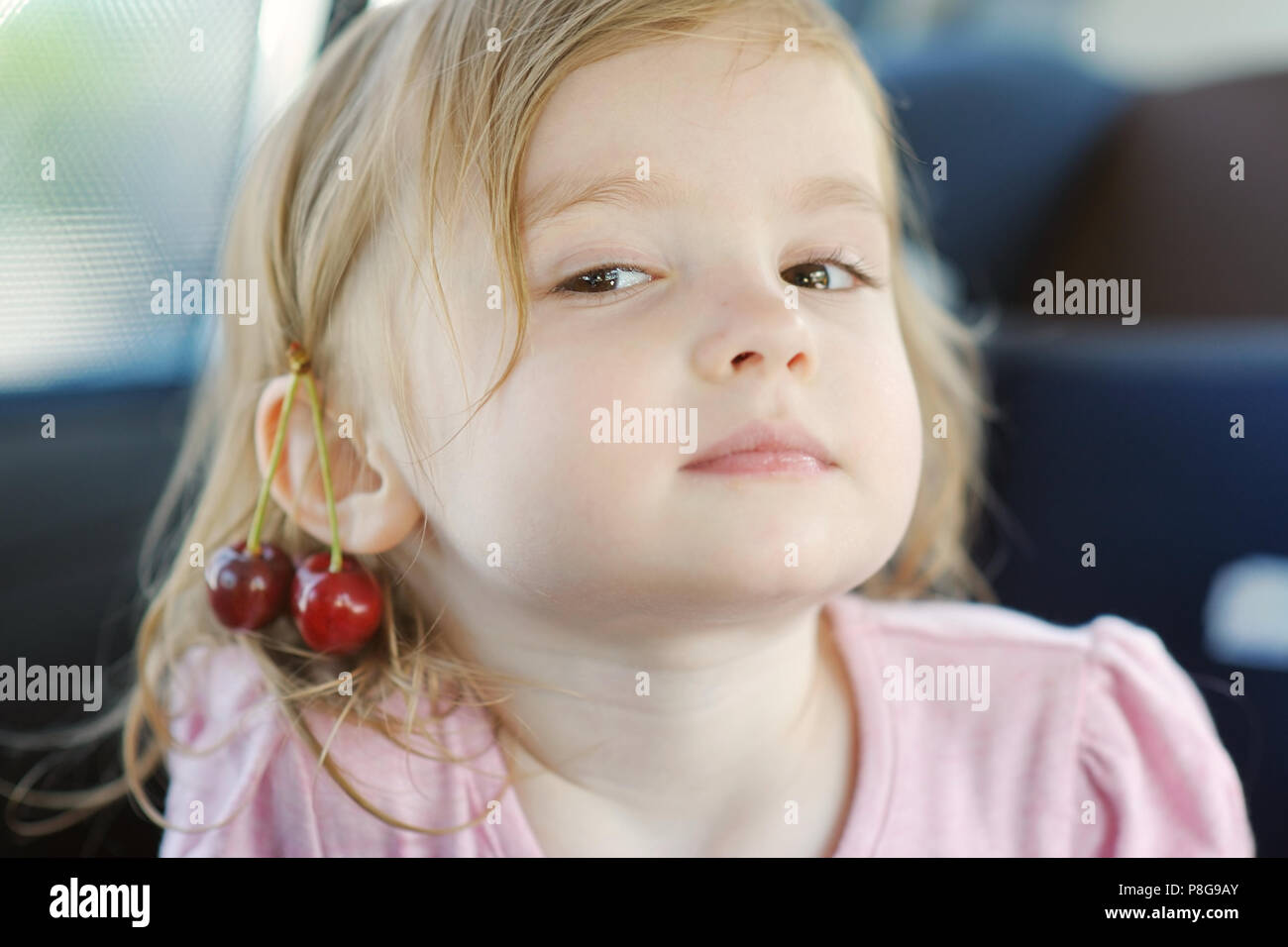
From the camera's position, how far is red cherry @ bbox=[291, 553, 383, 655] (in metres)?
0.84

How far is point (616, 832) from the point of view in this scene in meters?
0.87

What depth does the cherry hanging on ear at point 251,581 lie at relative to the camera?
856 mm

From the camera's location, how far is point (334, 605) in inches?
33.2

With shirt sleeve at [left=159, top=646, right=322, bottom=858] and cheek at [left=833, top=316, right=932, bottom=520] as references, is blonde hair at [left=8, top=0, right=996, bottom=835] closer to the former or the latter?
shirt sleeve at [left=159, top=646, right=322, bottom=858]

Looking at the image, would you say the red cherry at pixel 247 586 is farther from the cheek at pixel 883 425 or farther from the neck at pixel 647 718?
the cheek at pixel 883 425

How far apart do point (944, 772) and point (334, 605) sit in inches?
19.0

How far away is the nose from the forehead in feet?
0.26

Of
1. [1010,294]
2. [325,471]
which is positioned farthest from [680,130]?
[1010,294]

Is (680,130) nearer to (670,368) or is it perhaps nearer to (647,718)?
(670,368)

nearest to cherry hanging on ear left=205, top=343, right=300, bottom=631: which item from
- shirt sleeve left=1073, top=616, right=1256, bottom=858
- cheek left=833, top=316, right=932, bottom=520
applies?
cheek left=833, top=316, right=932, bottom=520
